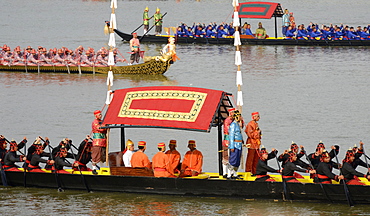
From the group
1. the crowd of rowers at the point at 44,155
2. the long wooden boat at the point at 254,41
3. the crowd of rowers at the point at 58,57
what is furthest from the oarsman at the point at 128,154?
the long wooden boat at the point at 254,41

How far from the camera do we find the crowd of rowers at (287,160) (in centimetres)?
1781

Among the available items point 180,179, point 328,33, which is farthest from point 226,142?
point 328,33

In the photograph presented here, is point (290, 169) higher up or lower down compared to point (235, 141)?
lower down

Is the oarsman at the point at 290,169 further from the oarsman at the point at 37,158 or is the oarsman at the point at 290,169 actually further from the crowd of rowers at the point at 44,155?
the oarsman at the point at 37,158

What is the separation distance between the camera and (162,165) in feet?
61.4

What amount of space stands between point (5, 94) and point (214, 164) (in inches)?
547

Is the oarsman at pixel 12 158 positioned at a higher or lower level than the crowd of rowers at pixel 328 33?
lower

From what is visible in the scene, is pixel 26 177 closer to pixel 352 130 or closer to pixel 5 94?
pixel 352 130

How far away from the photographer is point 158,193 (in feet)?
62.7

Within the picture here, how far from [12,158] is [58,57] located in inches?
745

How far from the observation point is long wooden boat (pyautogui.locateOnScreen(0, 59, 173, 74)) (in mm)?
36781

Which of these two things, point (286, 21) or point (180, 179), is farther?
point (286, 21)

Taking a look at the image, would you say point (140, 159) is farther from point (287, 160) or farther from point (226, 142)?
point (287, 160)

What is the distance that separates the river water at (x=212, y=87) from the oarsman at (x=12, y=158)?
0.58 meters
